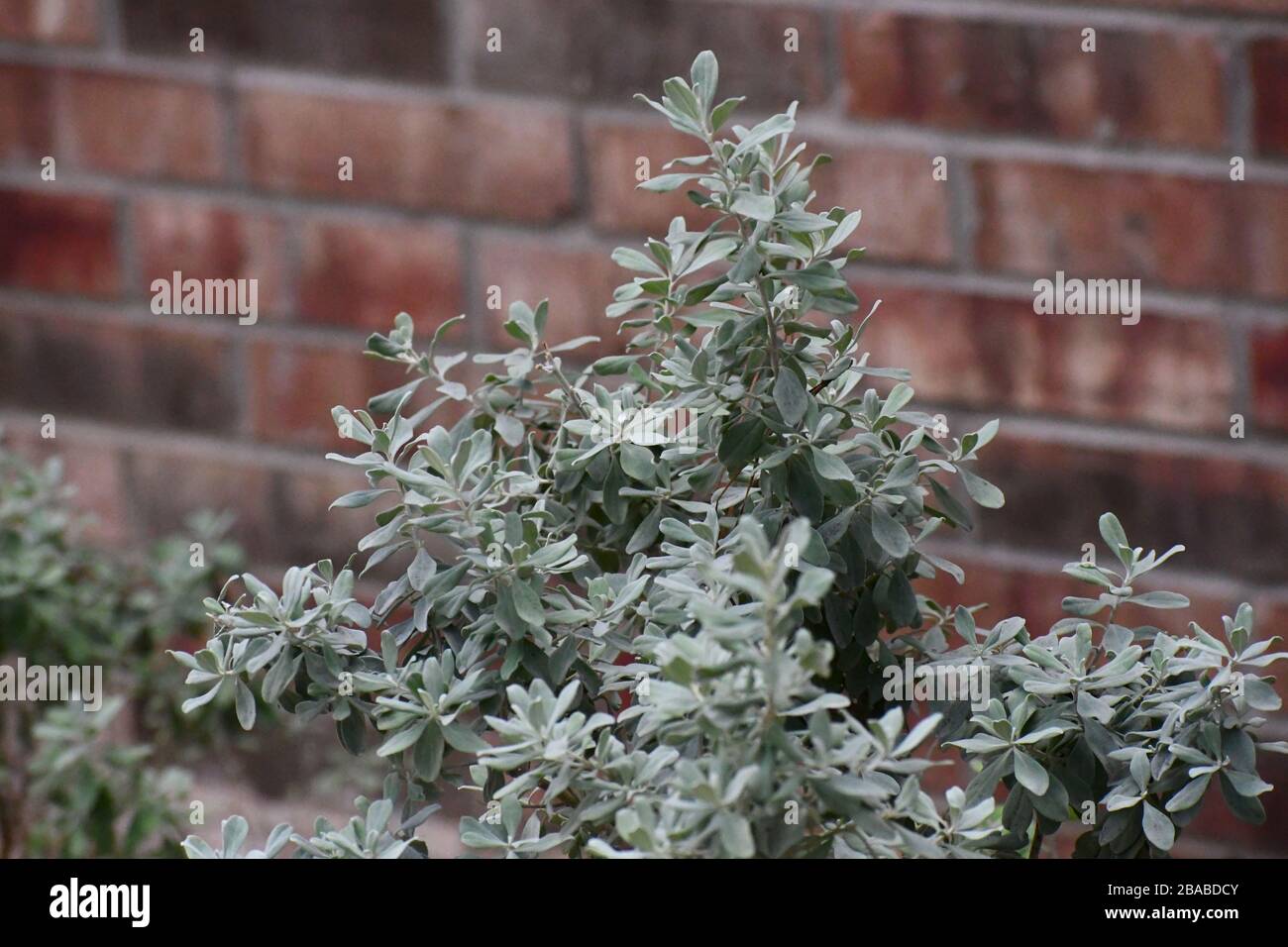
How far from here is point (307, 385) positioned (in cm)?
201

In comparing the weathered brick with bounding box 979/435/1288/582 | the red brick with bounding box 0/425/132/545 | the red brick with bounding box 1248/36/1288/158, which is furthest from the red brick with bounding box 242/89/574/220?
the red brick with bounding box 1248/36/1288/158

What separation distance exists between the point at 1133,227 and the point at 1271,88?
193 mm

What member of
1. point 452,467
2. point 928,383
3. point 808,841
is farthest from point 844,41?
point 808,841

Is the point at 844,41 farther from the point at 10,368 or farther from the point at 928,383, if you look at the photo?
the point at 10,368

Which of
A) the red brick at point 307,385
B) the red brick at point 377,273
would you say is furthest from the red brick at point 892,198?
the red brick at point 307,385

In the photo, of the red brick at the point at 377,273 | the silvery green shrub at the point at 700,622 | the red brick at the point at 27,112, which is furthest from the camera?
the red brick at the point at 27,112

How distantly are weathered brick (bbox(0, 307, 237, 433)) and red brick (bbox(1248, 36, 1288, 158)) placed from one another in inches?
51.2

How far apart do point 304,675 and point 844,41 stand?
3.62 feet

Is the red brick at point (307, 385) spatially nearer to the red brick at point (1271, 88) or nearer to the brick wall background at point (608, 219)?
the brick wall background at point (608, 219)

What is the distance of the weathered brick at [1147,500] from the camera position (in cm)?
166

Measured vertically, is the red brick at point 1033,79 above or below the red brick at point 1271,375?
above

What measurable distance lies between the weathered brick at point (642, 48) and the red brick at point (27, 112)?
63 centimetres

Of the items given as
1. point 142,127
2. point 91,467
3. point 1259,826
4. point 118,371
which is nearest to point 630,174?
point 142,127

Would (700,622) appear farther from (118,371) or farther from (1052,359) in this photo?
(118,371)
